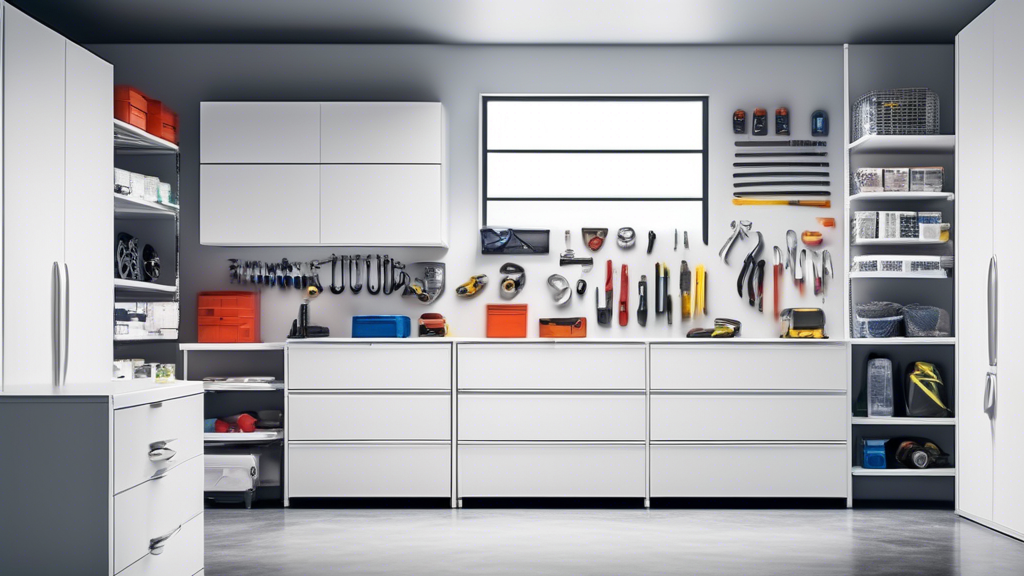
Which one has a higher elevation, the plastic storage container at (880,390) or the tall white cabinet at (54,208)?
the tall white cabinet at (54,208)

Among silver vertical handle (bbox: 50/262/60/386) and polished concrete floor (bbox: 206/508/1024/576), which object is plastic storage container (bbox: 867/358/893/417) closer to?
polished concrete floor (bbox: 206/508/1024/576)

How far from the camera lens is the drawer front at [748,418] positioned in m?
4.84

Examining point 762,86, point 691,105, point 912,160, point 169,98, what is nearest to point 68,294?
point 169,98

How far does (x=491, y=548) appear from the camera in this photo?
12.9 feet

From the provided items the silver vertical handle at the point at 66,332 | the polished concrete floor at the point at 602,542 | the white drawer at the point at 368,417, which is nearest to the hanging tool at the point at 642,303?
the polished concrete floor at the point at 602,542

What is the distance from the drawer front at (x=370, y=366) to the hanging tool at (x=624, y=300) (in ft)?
3.56

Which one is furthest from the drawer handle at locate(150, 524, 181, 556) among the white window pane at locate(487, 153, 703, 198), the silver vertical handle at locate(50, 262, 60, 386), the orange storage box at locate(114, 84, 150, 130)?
the white window pane at locate(487, 153, 703, 198)

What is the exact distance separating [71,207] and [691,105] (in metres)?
3.48

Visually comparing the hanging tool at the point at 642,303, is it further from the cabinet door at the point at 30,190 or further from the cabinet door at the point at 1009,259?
the cabinet door at the point at 30,190

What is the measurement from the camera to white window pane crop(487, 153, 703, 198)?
5426 millimetres

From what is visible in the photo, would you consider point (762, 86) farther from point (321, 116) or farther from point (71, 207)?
point (71, 207)

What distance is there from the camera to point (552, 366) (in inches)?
192

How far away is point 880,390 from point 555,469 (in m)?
1.86

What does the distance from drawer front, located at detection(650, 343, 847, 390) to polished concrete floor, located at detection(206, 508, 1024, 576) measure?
67 centimetres
